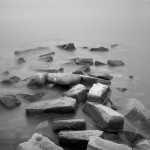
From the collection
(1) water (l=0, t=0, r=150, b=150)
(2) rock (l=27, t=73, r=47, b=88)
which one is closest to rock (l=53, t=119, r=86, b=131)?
(1) water (l=0, t=0, r=150, b=150)

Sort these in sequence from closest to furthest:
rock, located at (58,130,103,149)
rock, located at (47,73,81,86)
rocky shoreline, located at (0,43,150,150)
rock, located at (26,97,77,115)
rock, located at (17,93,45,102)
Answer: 1. rocky shoreline, located at (0,43,150,150)
2. rock, located at (58,130,103,149)
3. rock, located at (26,97,77,115)
4. rock, located at (17,93,45,102)
5. rock, located at (47,73,81,86)

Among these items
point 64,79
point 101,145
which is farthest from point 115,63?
point 101,145

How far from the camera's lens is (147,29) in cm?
1080

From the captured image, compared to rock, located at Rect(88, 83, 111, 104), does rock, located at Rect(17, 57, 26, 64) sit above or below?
below

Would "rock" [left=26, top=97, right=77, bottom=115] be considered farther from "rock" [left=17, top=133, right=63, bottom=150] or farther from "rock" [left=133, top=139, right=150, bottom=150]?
"rock" [left=133, top=139, right=150, bottom=150]

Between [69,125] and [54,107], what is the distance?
1.78 ft

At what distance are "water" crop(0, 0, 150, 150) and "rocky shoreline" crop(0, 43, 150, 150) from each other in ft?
0.40

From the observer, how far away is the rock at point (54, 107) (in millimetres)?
4203

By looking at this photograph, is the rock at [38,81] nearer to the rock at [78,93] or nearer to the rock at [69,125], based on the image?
the rock at [78,93]

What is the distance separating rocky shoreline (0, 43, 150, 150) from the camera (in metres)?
3.36

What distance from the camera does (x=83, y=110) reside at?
170 inches

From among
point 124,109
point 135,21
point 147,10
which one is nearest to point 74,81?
point 124,109

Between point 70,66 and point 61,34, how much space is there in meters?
3.72

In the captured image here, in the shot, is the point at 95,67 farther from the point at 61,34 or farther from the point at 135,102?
the point at 61,34
